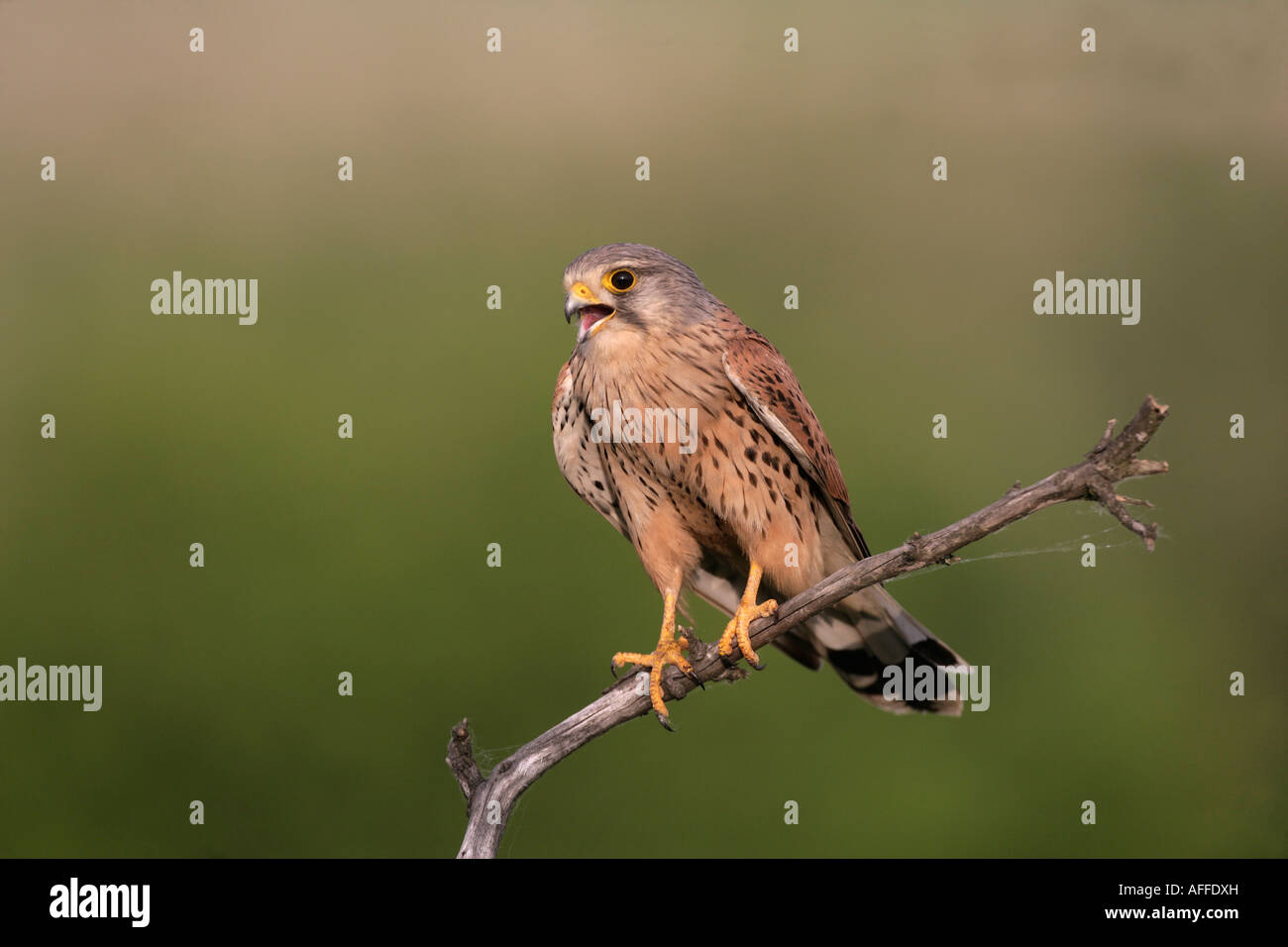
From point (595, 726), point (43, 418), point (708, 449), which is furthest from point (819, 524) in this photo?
point (43, 418)

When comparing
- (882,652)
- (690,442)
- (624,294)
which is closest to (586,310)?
(624,294)

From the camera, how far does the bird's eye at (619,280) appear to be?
259 centimetres

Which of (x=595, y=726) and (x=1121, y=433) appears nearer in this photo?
(x=1121, y=433)

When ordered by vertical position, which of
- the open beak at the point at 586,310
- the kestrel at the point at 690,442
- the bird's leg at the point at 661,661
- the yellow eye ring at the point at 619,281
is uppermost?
the yellow eye ring at the point at 619,281

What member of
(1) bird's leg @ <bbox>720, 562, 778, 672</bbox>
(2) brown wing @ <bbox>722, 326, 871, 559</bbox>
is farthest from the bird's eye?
(1) bird's leg @ <bbox>720, 562, 778, 672</bbox>

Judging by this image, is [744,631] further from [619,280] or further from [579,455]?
[619,280]

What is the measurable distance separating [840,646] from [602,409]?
41.0 inches

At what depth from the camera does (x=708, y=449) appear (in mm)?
2680

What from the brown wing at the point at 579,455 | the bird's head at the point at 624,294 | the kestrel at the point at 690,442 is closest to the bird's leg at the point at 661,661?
the kestrel at the point at 690,442

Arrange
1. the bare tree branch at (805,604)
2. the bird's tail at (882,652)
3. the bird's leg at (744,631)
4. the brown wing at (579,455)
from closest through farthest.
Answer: the bare tree branch at (805,604)
the bird's leg at (744,631)
the brown wing at (579,455)
the bird's tail at (882,652)

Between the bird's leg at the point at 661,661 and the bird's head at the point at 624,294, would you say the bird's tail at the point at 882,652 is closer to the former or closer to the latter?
the bird's leg at the point at 661,661

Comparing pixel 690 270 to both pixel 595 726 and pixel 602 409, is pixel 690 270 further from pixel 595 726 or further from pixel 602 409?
pixel 595 726

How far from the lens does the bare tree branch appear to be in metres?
1.99

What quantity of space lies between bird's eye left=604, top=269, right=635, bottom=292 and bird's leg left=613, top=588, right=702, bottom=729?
82cm
